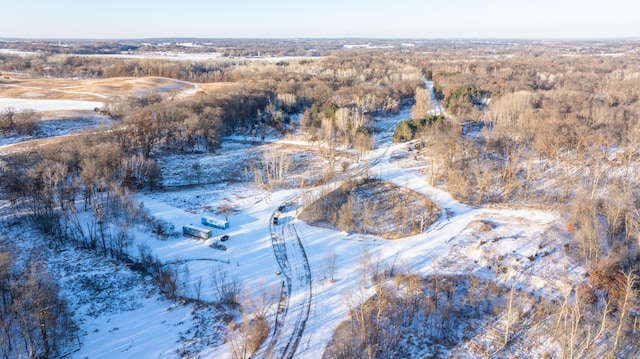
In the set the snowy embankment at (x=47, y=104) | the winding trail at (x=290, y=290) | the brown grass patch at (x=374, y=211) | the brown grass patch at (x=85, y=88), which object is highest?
the brown grass patch at (x=85, y=88)

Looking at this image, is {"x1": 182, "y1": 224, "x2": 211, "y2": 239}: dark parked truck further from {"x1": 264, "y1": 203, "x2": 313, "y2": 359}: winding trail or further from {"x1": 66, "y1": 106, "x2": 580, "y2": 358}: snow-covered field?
{"x1": 264, "y1": 203, "x2": 313, "y2": 359}: winding trail

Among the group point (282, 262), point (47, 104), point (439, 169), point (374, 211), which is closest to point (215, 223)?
point (282, 262)

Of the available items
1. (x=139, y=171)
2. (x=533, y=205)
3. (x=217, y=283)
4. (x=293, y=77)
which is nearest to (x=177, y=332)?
(x=217, y=283)

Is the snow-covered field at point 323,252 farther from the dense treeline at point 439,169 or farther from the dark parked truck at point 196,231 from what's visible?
the dense treeline at point 439,169

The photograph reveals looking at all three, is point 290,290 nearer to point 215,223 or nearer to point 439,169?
point 215,223

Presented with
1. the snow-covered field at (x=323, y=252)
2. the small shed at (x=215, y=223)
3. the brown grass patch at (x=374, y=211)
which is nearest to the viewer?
the snow-covered field at (x=323, y=252)

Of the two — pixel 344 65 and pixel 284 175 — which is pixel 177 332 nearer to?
pixel 284 175

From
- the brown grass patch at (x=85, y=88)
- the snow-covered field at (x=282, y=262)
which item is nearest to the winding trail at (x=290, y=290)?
the snow-covered field at (x=282, y=262)
